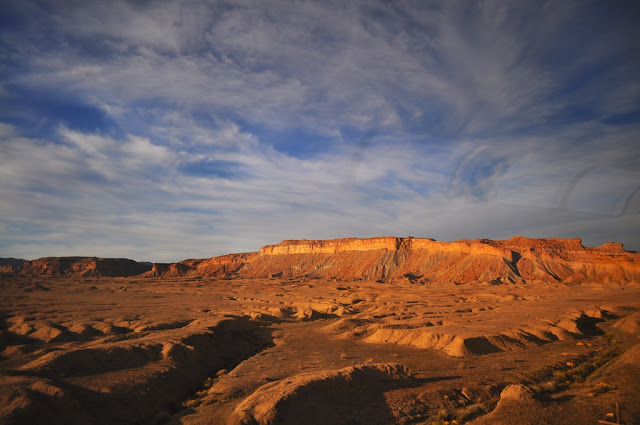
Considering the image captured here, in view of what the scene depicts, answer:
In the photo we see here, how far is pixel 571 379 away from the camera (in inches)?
705

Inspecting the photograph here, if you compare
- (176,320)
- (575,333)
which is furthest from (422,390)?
(176,320)

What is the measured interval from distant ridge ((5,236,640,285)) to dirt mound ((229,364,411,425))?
79.3 m

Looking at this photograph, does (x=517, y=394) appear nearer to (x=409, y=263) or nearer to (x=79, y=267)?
(x=409, y=263)

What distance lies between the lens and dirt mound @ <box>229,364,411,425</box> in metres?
12.8

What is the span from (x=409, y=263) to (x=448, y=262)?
12.9m

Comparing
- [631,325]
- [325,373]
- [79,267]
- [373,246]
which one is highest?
[373,246]

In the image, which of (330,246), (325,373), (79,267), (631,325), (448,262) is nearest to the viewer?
(325,373)

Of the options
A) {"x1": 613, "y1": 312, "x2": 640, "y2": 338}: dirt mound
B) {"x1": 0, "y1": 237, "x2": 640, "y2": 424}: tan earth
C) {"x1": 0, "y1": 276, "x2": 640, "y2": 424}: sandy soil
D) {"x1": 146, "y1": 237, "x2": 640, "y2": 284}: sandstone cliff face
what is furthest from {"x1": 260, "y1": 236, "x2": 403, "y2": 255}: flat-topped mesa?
{"x1": 613, "y1": 312, "x2": 640, "y2": 338}: dirt mound

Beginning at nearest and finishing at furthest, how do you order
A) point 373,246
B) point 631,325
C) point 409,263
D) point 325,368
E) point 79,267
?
point 325,368 < point 631,325 < point 409,263 < point 373,246 < point 79,267

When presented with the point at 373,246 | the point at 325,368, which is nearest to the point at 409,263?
the point at 373,246

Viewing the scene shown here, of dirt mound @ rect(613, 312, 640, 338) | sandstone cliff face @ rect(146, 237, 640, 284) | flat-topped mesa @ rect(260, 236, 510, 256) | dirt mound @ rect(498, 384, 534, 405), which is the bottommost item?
dirt mound @ rect(613, 312, 640, 338)

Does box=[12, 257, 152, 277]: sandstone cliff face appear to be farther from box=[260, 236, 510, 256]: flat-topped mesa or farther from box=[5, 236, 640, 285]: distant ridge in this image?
box=[260, 236, 510, 256]: flat-topped mesa

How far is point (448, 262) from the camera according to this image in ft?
338

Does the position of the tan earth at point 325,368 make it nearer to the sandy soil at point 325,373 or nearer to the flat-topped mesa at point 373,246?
the sandy soil at point 325,373
